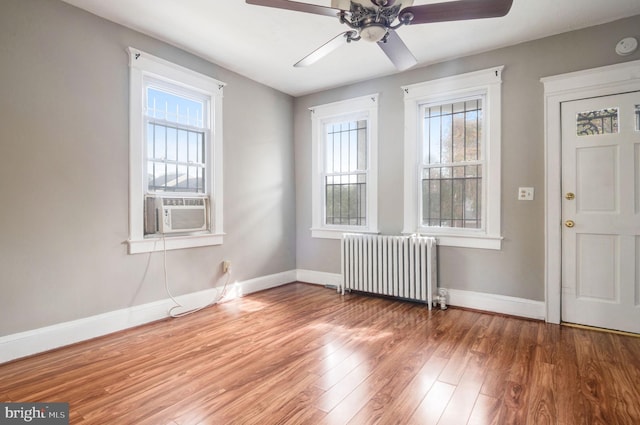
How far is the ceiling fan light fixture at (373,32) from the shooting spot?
1938 millimetres

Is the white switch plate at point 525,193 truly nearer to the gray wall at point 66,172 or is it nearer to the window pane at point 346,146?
the window pane at point 346,146

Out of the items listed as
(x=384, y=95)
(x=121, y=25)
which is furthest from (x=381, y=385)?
(x=121, y=25)

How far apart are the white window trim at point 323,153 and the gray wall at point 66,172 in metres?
1.81

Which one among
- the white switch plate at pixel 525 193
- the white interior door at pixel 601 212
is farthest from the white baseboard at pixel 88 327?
the white interior door at pixel 601 212

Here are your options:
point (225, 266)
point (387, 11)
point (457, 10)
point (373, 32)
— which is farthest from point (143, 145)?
point (457, 10)

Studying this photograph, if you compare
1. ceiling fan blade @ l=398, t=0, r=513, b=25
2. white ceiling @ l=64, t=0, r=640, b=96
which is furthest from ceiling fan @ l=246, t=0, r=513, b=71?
white ceiling @ l=64, t=0, r=640, b=96

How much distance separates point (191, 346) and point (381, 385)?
1541mm

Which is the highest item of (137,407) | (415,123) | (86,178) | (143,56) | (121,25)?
(121,25)

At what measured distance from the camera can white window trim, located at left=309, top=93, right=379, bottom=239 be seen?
162 inches

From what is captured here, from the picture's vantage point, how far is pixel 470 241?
3480mm

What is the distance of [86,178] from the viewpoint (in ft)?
8.80

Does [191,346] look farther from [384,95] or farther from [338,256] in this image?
[384,95]

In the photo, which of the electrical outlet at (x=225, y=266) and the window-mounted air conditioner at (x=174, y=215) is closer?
the window-mounted air conditioner at (x=174, y=215)

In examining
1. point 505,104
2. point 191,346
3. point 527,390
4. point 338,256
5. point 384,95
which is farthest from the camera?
point 338,256
